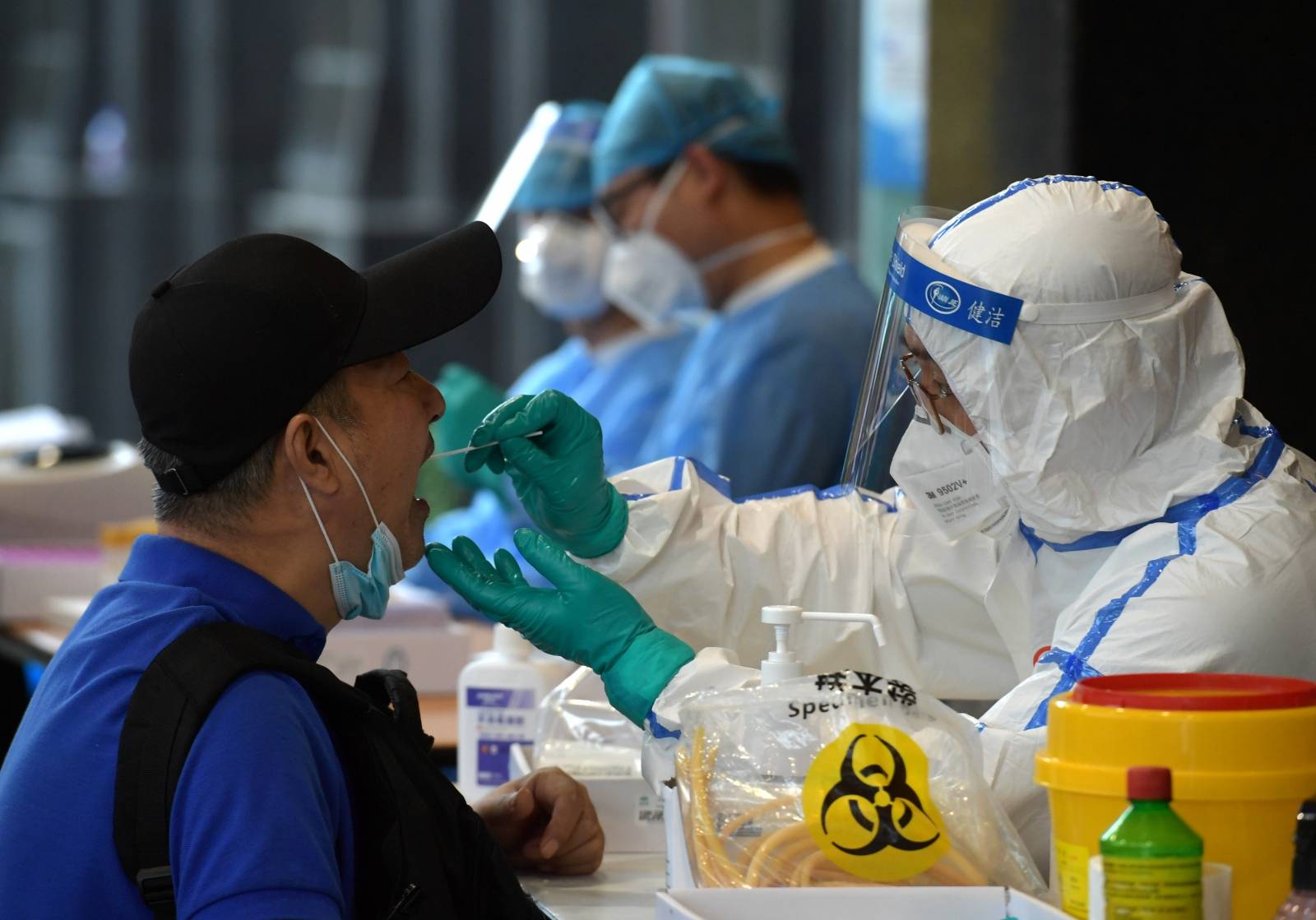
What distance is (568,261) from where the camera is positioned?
15.3 feet

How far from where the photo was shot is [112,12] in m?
7.25

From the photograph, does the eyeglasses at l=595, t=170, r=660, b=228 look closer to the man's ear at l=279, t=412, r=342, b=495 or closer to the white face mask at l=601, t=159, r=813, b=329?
the white face mask at l=601, t=159, r=813, b=329

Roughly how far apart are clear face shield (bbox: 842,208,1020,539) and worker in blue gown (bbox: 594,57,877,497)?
1745mm

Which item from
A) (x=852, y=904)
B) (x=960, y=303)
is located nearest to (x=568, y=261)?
(x=960, y=303)

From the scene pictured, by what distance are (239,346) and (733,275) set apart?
2.76 m

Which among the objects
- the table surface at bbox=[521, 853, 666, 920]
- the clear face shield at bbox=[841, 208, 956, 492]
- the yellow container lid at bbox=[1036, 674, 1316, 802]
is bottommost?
the table surface at bbox=[521, 853, 666, 920]

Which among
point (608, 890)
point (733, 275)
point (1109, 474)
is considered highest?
point (1109, 474)

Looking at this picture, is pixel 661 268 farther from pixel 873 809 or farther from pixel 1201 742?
pixel 1201 742

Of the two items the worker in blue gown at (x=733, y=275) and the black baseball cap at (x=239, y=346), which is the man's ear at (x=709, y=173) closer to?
the worker in blue gown at (x=733, y=275)

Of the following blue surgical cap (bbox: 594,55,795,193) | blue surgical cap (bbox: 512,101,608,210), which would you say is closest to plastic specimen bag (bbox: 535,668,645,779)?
blue surgical cap (bbox: 594,55,795,193)

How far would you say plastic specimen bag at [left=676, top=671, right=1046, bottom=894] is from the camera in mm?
1277

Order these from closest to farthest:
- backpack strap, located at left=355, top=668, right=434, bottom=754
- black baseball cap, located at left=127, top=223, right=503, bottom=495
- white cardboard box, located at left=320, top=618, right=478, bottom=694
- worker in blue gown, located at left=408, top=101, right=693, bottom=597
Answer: black baseball cap, located at left=127, top=223, right=503, bottom=495
backpack strap, located at left=355, top=668, right=434, bottom=754
white cardboard box, located at left=320, top=618, right=478, bottom=694
worker in blue gown, located at left=408, top=101, right=693, bottom=597

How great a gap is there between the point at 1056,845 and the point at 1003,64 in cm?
288

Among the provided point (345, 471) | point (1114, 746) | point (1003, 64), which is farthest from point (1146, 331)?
point (1003, 64)
